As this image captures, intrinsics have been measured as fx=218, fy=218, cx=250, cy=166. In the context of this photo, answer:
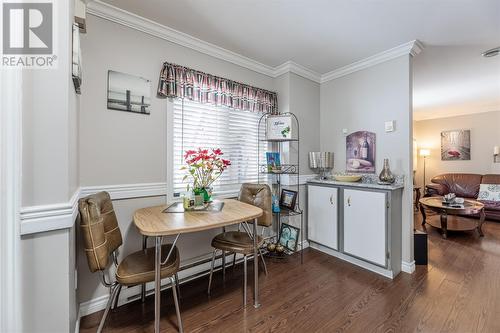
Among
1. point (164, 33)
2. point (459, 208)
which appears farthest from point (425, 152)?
point (164, 33)

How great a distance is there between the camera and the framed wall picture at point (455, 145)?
17.9 ft

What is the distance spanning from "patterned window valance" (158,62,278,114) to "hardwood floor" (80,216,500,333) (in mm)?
1938

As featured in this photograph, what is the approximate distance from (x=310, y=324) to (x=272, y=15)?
2609 mm

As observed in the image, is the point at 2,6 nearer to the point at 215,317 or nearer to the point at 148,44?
the point at 148,44

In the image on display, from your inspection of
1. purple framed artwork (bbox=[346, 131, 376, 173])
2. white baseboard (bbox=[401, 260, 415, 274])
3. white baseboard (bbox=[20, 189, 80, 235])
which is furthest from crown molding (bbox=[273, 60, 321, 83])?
white baseboard (bbox=[20, 189, 80, 235])

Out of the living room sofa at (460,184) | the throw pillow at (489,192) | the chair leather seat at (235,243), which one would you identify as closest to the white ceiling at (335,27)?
the chair leather seat at (235,243)

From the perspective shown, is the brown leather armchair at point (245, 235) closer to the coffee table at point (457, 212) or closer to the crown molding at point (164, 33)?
the crown molding at point (164, 33)

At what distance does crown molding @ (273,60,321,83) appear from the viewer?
2.91 meters

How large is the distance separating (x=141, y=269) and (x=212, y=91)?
186cm

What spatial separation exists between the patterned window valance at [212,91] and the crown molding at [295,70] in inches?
12.5

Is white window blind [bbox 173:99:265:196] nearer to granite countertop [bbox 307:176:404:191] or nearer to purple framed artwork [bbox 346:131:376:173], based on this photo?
granite countertop [bbox 307:176:404:191]

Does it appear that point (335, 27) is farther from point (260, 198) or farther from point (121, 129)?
point (121, 129)

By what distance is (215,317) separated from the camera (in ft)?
5.70

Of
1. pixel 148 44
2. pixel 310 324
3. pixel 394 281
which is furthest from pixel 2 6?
pixel 394 281
